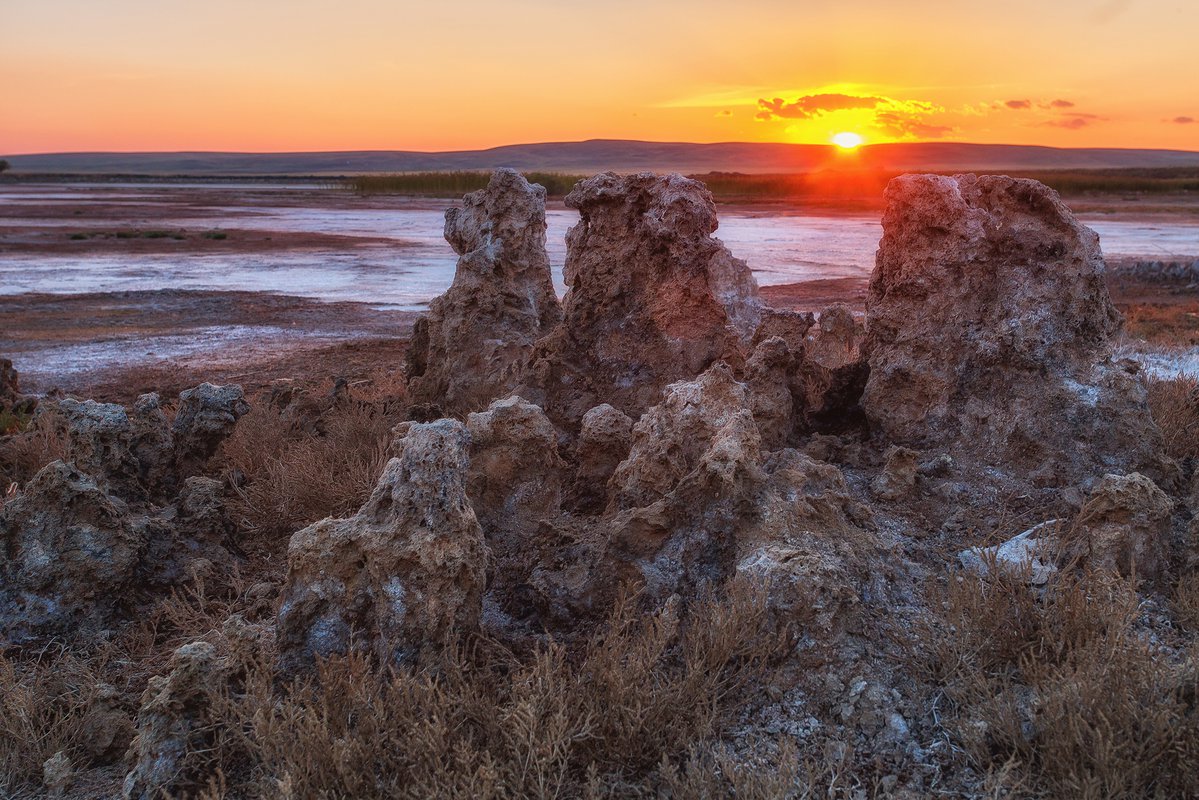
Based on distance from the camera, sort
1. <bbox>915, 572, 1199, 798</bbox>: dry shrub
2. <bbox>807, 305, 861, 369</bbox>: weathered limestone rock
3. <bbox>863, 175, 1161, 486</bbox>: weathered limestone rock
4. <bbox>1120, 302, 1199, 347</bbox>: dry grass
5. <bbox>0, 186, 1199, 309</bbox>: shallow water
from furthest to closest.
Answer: <bbox>0, 186, 1199, 309</bbox>: shallow water → <bbox>1120, 302, 1199, 347</bbox>: dry grass → <bbox>807, 305, 861, 369</bbox>: weathered limestone rock → <bbox>863, 175, 1161, 486</bbox>: weathered limestone rock → <bbox>915, 572, 1199, 798</bbox>: dry shrub

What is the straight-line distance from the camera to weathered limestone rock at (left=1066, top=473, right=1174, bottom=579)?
368 cm

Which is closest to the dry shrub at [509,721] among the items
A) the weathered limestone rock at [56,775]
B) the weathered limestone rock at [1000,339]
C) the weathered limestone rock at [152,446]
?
the weathered limestone rock at [56,775]

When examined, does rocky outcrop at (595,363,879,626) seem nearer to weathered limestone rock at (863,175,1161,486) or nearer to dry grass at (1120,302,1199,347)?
weathered limestone rock at (863,175,1161,486)

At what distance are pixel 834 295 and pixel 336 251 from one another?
14.8 metres

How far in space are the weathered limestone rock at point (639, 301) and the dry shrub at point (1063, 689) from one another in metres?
2.62

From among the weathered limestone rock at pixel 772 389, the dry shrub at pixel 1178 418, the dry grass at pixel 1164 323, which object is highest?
the weathered limestone rock at pixel 772 389

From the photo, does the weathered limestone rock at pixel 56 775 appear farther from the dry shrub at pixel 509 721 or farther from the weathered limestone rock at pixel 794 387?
the weathered limestone rock at pixel 794 387

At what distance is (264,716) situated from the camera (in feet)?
9.36

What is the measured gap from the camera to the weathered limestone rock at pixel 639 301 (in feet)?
19.1

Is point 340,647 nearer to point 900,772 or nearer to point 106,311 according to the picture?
point 900,772

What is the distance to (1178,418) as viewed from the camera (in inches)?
207

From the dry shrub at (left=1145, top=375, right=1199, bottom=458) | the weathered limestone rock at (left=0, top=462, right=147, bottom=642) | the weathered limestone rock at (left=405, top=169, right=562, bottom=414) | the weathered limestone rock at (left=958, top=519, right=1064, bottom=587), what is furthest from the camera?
the weathered limestone rock at (left=405, top=169, right=562, bottom=414)

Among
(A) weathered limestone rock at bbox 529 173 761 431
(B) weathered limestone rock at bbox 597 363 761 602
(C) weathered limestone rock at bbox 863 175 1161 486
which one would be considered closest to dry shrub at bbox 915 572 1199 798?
(B) weathered limestone rock at bbox 597 363 761 602

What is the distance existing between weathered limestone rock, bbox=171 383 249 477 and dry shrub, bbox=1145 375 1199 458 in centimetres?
497
